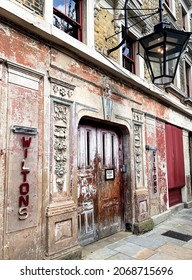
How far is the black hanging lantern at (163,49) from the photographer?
4.57 meters

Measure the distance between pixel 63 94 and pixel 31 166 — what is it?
145 centimetres

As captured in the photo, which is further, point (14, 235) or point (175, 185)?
point (175, 185)

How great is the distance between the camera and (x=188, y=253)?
446 centimetres

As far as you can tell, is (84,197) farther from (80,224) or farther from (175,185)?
(175,185)

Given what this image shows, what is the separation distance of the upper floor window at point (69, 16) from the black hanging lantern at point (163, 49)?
1.45m

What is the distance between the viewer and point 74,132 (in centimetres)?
434

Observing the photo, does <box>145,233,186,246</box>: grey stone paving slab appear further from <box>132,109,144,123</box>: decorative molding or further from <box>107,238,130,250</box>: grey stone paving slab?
<box>132,109,144,123</box>: decorative molding

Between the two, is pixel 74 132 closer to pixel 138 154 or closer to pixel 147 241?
pixel 138 154

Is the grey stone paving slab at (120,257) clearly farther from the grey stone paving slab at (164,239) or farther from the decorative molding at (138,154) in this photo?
the decorative molding at (138,154)

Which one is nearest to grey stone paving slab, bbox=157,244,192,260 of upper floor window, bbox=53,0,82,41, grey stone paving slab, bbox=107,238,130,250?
grey stone paving slab, bbox=107,238,130,250

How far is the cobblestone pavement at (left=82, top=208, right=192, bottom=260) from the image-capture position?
168 inches

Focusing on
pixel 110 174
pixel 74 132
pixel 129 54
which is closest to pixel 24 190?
pixel 74 132

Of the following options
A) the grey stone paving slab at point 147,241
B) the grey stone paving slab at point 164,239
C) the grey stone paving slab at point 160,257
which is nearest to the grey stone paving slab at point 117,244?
→ the grey stone paving slab at point 147,241

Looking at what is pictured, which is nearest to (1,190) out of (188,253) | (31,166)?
(31,166)
